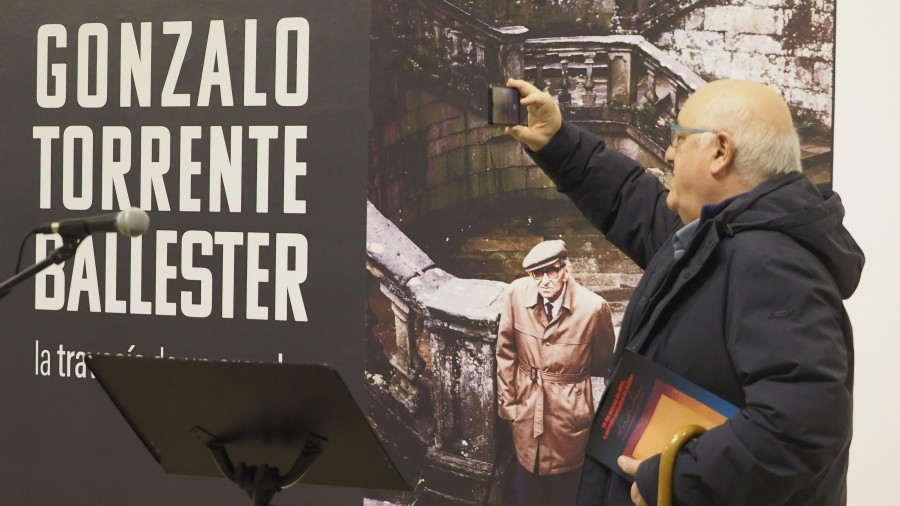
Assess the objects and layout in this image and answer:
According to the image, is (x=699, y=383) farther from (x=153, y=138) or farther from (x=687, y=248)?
(x=153, y=138)

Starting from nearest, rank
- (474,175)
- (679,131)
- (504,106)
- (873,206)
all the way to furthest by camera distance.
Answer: (679,131) → (504,106) → (873,206) → (474,175)

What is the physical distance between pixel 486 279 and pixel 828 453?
1.82 metres

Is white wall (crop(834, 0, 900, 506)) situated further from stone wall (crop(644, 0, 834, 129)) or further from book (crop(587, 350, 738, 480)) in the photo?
book (crop(587, 350, 738, 480))

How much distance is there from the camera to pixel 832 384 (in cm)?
174

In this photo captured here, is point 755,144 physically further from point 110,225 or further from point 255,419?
point 110,225

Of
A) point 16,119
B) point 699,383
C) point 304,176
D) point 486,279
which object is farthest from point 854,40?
point 16,119

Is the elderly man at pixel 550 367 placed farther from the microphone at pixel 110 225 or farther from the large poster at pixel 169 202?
the microphone at pixel 110 225

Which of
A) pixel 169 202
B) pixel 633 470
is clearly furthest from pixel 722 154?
pixel 169 202

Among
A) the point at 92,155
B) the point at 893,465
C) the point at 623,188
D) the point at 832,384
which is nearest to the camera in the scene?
the point at 832,384

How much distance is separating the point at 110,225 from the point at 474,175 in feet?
6.32

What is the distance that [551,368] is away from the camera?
11.1 ft

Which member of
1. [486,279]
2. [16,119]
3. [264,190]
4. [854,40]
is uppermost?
[854,40]

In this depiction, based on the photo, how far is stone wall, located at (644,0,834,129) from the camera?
3.12 metres

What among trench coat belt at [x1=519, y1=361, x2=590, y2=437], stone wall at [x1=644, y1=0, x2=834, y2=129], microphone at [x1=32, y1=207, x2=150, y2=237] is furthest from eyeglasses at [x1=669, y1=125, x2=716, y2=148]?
trench coat belt at [x1=519, y1=361, x2=590, y2=437]
